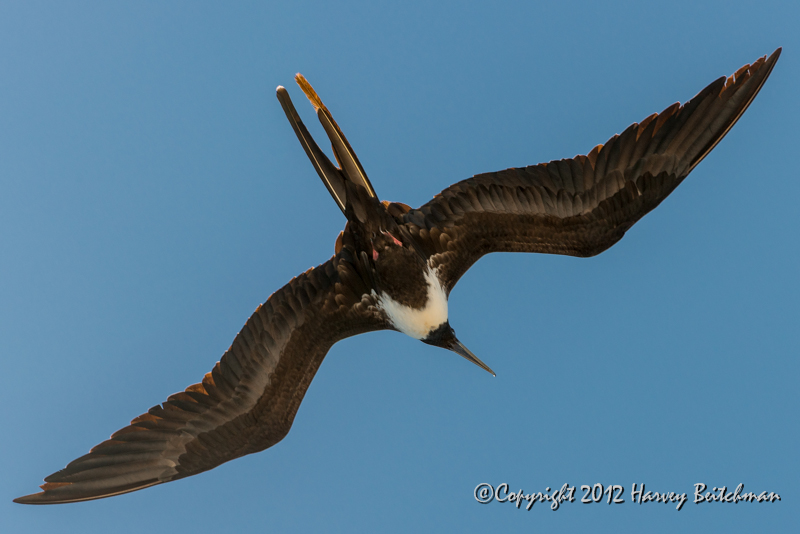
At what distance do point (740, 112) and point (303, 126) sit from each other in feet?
13.1

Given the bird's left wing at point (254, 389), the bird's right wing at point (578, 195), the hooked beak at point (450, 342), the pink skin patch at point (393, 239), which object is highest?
the bird's right wing at point (578, 195)

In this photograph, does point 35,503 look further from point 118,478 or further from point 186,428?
point 186,428

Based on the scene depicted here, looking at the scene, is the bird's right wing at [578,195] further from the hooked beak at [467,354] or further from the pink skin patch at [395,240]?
the hooked beak at [467,354]

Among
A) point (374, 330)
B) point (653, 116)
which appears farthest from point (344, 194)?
point (653, 116)

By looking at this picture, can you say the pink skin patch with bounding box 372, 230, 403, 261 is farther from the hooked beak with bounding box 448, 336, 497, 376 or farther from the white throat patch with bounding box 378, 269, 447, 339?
the hooked beak with bounding box 448, 336, 497, 376

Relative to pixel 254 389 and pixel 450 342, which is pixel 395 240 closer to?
pixel 450 342

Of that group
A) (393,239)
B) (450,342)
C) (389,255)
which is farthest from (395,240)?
(450,342)

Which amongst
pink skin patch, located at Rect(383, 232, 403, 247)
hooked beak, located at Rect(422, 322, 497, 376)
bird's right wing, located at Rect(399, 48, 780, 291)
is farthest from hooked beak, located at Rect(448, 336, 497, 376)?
pink skin patch, located at Rect(383, 232, 403, 247)

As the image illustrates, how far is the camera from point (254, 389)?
6.45 metres

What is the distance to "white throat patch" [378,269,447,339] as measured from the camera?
6391 mm

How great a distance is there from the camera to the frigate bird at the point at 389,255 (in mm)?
6172

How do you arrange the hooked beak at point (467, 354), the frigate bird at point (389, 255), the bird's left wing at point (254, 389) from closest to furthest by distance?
the frigate bird at point (389, 255) → the bird's left wing at point (254, 389) → the hooked beak at point (467, 354)

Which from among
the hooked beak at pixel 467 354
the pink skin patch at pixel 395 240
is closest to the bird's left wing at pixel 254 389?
the pink skin patch at pixel 395 240

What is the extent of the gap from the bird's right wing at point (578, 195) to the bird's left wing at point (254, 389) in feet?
3.24
